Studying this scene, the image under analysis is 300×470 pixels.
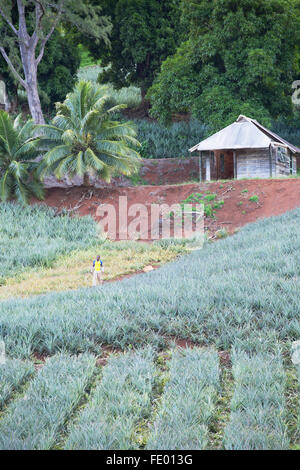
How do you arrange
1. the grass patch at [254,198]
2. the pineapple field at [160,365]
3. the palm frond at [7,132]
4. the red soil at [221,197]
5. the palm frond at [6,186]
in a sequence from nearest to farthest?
the pineapple field at [160,365] → the red soil at [221,197] → the grass patch at [254,198] → the palm frond at [6,186] → the palm frond at [7,132]

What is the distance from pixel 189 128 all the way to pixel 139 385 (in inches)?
1222

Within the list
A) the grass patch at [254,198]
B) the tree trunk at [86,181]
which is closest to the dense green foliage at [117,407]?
the grass patch at [254,198]

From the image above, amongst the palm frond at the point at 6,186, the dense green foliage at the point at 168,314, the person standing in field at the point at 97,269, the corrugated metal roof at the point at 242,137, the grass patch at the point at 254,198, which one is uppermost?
the corrugated metal roof at the point at 242,137

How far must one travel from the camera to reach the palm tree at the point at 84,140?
61.6 feet

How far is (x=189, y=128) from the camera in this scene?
33.7m

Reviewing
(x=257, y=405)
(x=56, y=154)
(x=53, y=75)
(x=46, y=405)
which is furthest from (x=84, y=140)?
(x=257, y=405)

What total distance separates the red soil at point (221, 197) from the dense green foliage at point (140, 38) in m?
16.7

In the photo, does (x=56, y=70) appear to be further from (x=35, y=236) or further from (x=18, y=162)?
(x=35, y=236)

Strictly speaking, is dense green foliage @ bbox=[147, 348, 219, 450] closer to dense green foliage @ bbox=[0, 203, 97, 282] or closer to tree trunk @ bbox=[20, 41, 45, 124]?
dense green foliage @ bbox=[0, 203, 97, 282]

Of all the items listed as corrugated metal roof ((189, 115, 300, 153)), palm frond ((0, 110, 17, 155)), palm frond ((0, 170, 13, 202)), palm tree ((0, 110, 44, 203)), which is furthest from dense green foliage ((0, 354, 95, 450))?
corrugated metal roof ((189, 115, 300, 153))

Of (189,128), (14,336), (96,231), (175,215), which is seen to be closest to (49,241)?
(96,231)

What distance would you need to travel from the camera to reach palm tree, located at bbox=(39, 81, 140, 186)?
1877cm

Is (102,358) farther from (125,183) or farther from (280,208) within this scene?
(125,183)

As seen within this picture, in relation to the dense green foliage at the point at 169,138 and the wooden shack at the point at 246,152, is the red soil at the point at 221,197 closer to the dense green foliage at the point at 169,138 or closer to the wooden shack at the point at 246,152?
the wooden shack at the point at 246,152
